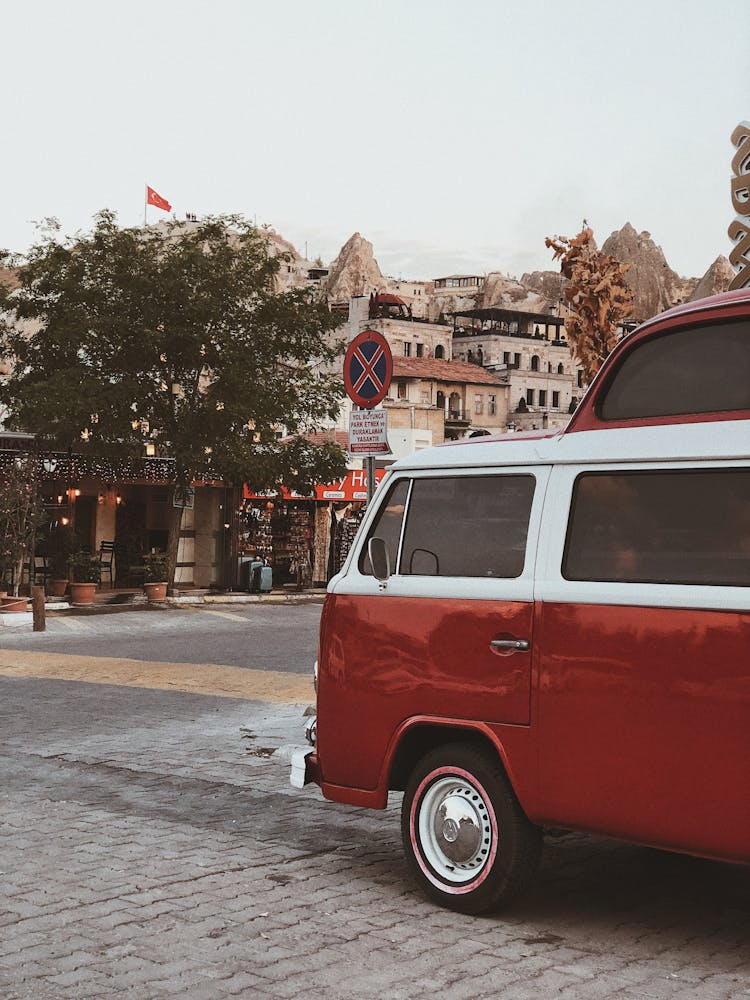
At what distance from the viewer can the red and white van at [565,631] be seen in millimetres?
5281

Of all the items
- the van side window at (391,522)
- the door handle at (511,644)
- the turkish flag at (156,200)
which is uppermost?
the turkish flag at (156,200)

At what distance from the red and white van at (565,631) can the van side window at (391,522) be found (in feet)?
0.03

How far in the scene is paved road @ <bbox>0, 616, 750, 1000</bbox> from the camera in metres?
5.14

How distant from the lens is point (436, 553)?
21.1 feet

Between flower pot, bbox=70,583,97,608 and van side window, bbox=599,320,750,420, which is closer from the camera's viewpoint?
van side window, bbox=599,320,750,420

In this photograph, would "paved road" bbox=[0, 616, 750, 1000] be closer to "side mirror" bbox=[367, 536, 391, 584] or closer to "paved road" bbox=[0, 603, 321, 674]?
"side mirror" bbox=[367, 536, 391, 584]

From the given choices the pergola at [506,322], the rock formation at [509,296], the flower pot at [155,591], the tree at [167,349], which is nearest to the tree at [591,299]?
the tree at [167,349]

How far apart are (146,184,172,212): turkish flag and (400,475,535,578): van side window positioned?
Result: 62875mm

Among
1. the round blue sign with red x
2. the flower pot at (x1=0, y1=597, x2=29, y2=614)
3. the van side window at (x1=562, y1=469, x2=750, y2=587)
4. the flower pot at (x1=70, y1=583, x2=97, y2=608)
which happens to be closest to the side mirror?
the van side window at (x1=562, y1=469, x2=750, y2=587)

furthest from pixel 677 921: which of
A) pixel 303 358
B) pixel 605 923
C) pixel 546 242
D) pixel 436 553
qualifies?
pixel 303 358

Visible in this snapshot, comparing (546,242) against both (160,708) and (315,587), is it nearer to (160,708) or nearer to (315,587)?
(160,708)

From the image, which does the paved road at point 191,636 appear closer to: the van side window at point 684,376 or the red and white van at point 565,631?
the red and white van at point 565,631

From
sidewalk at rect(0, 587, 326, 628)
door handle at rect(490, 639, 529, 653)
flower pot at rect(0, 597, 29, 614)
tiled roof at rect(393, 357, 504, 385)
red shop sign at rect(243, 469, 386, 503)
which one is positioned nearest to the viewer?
door handle at rect(490, 639, 529, 653)

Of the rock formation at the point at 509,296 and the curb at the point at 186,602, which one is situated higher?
the rock formation at the point at 509,296
